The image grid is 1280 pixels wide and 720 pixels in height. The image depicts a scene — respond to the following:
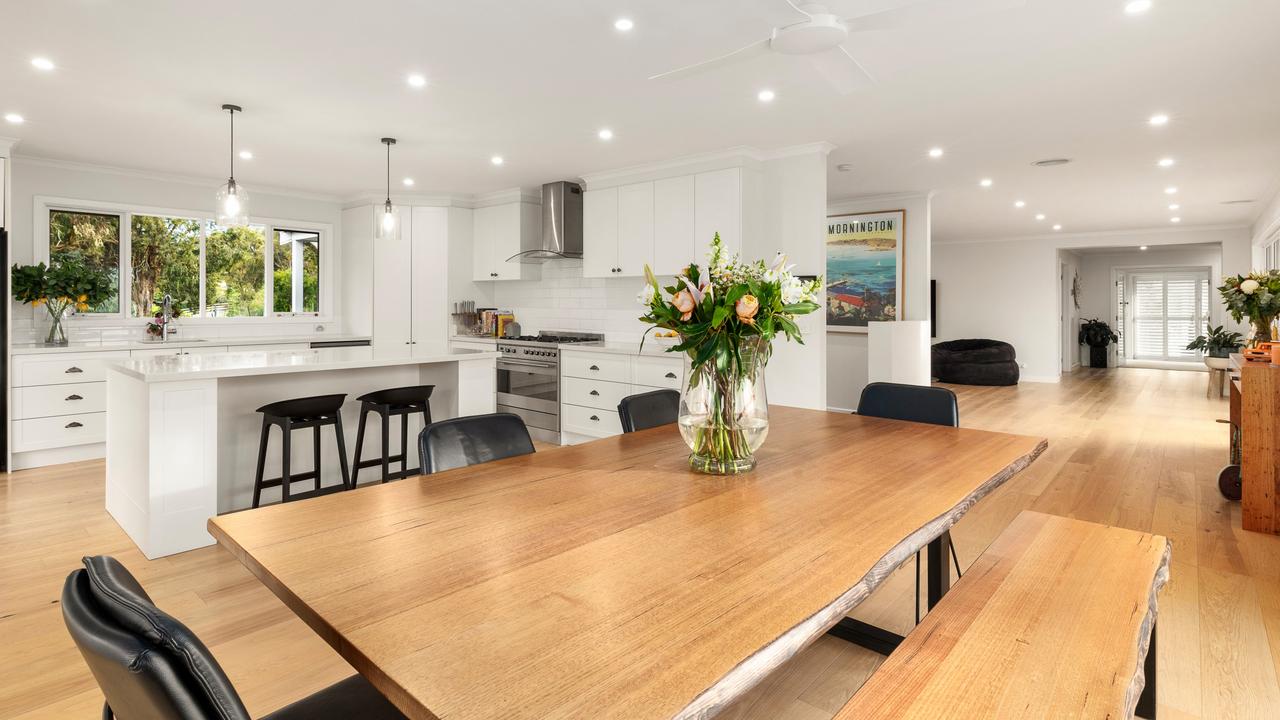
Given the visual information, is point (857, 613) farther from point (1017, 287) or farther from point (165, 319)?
point (1017, 287)

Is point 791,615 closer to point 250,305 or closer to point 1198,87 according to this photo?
point 1198,87

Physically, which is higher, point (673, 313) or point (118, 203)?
point (118, 203)

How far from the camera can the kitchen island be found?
311 centimetres

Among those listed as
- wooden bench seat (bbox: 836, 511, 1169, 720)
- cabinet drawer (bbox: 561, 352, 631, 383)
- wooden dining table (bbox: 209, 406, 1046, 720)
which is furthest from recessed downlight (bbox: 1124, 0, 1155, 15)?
cabinet drawer (bbox: 561, 352, 631, 383)

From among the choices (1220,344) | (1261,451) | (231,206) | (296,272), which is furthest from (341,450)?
(1220,344)

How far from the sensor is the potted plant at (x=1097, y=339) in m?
13.0

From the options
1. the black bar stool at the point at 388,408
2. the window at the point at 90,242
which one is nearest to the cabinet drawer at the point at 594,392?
the black bar stool at the point at 388,408

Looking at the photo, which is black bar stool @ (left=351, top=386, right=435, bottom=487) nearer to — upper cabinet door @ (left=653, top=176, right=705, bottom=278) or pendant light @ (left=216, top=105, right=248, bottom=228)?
pendant light @ (left=216, top=105, right=248, bottom=228)

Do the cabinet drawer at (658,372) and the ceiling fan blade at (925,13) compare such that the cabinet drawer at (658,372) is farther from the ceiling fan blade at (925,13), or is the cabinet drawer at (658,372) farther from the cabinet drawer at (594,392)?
the ceiling fan blade at (925,13)

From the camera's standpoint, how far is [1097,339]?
42.9 ft

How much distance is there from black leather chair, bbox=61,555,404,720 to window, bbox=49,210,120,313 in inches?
238

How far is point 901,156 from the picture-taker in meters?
5.18

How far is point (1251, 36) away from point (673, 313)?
3.13 m

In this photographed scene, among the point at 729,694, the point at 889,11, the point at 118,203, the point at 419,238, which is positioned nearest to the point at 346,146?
the point at 419,238
